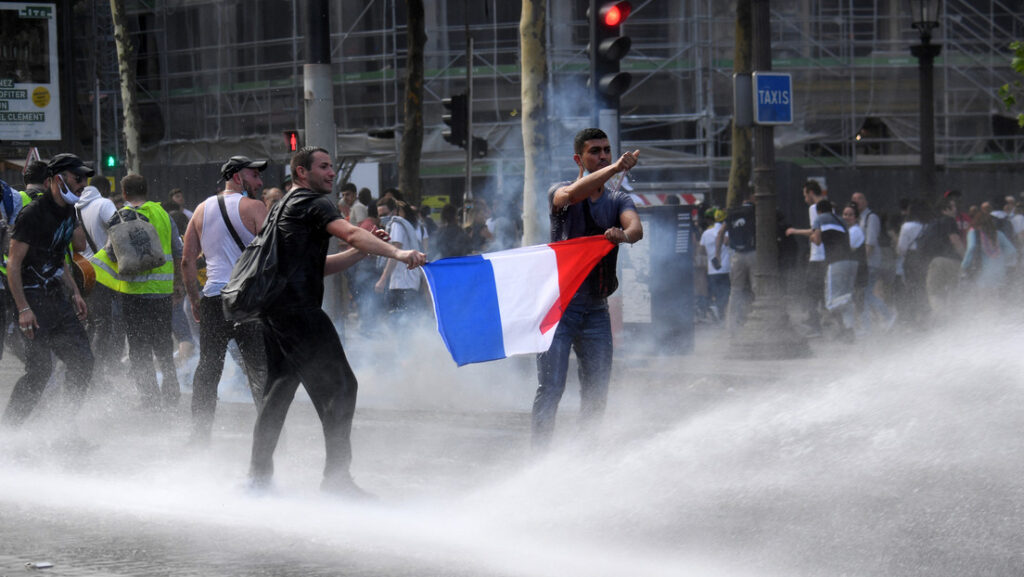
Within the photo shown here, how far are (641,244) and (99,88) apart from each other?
22411 mm

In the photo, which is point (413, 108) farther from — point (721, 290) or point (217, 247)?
point (217, 247)

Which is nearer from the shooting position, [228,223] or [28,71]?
[228,223]

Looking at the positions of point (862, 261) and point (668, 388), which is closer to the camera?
point (668, 388)

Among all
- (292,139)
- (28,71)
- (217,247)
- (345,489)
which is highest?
(28,71)

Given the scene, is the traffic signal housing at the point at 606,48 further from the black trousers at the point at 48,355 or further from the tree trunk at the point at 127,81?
the tree trunk at the point at 127,81

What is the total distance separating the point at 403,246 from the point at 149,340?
5.01 meters

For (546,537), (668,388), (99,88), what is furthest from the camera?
(99,88)

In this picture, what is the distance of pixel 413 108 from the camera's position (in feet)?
78.5

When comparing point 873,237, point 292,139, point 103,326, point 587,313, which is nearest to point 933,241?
point 873,237

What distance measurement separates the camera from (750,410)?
8320 mm

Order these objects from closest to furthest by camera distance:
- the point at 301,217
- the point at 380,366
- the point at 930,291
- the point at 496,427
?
the point at 301,217 < the point at 496,427 < the point at 380,366 < the point at 930,291

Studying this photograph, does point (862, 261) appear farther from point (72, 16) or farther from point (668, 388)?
point (72, 16)

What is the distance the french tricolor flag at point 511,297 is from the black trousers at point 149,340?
3.32 metres

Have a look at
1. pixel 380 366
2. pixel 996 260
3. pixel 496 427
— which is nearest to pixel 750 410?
pixel 496 427
